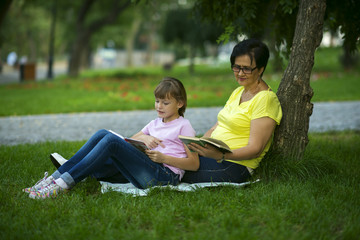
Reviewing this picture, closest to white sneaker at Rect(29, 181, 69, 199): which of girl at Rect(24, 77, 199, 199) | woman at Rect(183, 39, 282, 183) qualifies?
girl at Rect(24, 77, 199, 199)

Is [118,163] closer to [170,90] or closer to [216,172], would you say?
[170,90]

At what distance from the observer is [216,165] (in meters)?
3.83

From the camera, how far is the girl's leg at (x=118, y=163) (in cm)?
352

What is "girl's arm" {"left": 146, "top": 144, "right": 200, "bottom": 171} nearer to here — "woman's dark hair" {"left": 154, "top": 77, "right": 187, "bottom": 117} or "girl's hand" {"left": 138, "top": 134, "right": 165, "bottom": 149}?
"girl's hand" {"left": 138, "top": 134, "right": 165, "bottom": 149}

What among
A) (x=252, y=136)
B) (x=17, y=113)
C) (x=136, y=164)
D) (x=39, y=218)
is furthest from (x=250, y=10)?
(x=17, y=113)

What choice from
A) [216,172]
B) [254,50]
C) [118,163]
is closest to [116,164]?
[118,163]

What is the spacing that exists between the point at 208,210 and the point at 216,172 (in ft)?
2.12

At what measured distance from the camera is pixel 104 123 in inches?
308

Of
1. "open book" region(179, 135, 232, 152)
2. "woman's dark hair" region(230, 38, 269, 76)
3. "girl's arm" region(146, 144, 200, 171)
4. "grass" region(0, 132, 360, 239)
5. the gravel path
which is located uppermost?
"woman's dark hair" region(230, 38, 269, 76)

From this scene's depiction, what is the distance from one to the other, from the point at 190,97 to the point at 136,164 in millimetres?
8094

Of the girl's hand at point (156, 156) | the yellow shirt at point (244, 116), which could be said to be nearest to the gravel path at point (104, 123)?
the yellow shirt at point (244, 116)

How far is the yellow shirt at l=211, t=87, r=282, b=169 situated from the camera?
3617 mm

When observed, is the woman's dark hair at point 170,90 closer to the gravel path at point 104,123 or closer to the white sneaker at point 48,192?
the white sneaker at point 48,192

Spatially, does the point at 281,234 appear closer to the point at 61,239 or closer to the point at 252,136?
the point at 252,136
